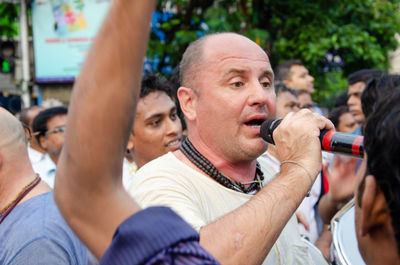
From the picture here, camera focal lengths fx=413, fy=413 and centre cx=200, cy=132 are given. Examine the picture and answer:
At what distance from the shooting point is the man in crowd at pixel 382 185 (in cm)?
104

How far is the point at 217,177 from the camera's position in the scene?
184cm

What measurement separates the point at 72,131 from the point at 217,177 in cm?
109

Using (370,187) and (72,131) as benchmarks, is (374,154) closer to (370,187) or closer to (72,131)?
(370,187)

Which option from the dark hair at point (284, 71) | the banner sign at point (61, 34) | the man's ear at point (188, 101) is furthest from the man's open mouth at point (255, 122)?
the banner sign at point (61, 34)

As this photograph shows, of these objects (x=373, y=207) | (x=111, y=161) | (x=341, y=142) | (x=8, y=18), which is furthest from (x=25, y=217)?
(x=8, y=18)

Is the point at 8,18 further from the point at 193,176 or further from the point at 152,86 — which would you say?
the point at 193,176

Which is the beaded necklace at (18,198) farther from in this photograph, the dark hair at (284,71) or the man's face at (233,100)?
the dark hair at (284,71)

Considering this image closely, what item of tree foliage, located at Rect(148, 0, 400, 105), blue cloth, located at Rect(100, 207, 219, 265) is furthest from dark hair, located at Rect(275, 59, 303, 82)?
blue cloth, located at Rect(100, 207, 219, 265)

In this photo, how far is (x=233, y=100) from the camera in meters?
1.90

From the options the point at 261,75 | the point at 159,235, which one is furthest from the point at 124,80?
the point at 261,75

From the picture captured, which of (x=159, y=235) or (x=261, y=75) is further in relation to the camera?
(x=261, y=75)

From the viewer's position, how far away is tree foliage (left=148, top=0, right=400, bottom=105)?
7.89 m

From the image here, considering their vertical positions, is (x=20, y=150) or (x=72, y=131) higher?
(x=72, y=131)

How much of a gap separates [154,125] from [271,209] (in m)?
2.43
